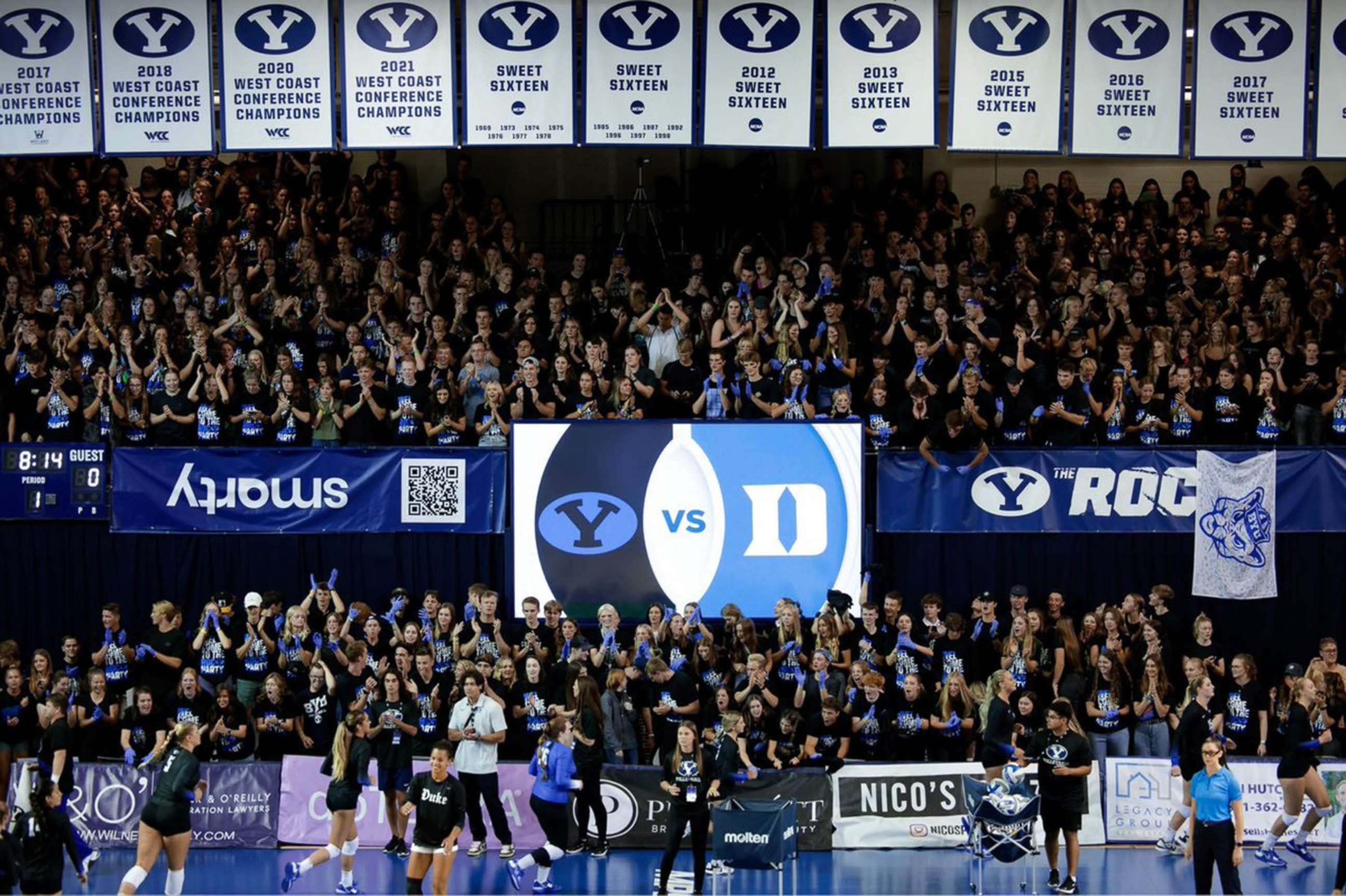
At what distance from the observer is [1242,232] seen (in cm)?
2373

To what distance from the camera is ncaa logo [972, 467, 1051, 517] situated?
20.7 m

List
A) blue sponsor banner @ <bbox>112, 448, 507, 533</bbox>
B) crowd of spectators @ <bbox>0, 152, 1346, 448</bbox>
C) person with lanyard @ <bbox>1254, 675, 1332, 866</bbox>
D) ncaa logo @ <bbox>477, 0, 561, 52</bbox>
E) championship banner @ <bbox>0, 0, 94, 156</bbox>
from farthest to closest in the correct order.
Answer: blue sponsor banner @ <bbox>112, 448, 507, 533</bbox> < crowd of spectators @ <bbox>0, 152, 1346, 448</bbox> < championship banner @ <bbox>0, 0, 94, 156</bbox> < ncaa logo @ <bbox>477, 0, 561, 52</bbox> < person with lanyard @ <bbox>1254, 675, 1332, 866</bbox>

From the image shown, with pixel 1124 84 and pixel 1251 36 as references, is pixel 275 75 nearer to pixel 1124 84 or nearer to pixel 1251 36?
pixel 1124 84

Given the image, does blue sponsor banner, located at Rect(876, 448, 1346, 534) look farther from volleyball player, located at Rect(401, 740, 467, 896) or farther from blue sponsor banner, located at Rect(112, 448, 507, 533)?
volleyball player, located at Rect(401, 740, 467, 896)

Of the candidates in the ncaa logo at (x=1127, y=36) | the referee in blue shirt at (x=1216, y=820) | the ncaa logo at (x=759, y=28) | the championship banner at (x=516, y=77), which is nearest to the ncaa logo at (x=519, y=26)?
the championship banner at (x=516, y=77)

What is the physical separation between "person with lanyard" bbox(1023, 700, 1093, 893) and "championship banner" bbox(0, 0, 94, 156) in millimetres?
12078

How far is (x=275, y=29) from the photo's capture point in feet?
62.8

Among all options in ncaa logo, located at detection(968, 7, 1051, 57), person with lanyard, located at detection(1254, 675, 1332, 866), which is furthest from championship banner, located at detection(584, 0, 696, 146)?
person with lanyard, located at detection(1254, 675, 1332, 866)

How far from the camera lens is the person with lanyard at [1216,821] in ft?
48.4

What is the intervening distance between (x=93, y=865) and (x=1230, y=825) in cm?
1095

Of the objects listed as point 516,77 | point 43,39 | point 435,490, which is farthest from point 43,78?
point 435,490

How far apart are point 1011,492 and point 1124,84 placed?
4.86m

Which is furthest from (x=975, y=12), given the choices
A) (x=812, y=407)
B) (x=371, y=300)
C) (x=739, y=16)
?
(x=371, y=300)

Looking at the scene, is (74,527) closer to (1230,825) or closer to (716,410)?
(716,410)
